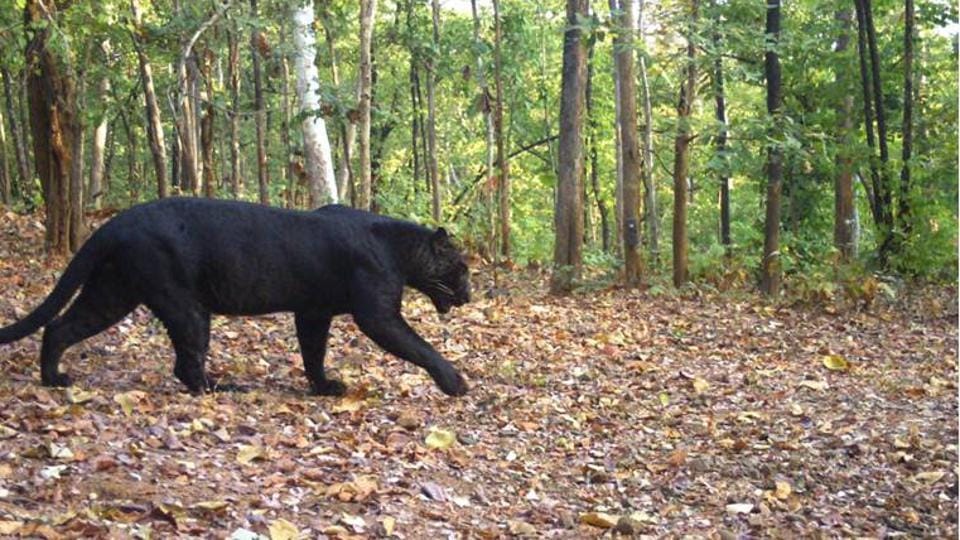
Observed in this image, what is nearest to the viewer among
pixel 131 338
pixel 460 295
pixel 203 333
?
pixel 203 333

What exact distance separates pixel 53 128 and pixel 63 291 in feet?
21.6

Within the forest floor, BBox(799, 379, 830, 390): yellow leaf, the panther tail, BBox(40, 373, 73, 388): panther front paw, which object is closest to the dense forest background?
the forest floor

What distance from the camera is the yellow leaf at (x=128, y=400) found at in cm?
669

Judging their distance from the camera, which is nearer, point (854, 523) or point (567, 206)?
point (854, 523)

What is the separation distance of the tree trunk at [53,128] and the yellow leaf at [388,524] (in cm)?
943

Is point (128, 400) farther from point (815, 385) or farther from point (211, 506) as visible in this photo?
point (815, 385)

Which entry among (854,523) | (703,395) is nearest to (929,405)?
(703,395)

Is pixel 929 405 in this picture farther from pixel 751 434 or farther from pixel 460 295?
pixel 460 295

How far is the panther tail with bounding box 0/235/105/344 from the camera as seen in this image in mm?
7293

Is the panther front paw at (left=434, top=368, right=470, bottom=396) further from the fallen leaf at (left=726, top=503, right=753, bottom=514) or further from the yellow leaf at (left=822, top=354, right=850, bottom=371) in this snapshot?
the yellow leaf at (left=822, top=354, right=850, bottom=371)

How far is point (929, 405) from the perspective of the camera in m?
9.06

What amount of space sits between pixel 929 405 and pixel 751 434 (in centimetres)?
215

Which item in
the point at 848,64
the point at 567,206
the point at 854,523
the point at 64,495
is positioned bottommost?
the point at 854,523

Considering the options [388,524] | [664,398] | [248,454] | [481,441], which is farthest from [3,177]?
[388,524]
